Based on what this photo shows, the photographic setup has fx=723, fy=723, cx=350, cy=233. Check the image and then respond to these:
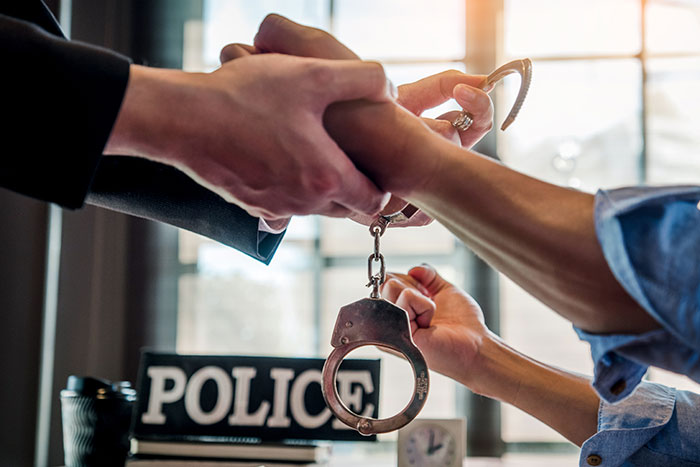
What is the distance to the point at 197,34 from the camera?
2291mm

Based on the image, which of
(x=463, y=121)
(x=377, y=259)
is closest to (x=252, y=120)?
(x=377, y=259)

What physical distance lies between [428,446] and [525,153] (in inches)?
44.0

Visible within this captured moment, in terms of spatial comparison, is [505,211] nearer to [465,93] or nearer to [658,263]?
[658,263]

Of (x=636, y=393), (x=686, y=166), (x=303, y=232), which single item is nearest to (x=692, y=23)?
(x=686, y=166)

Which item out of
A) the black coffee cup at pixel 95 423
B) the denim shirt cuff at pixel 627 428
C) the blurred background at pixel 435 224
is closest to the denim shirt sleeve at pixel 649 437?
the denim shirt cuff at pixel 627 428

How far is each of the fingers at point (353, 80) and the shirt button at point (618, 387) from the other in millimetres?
317

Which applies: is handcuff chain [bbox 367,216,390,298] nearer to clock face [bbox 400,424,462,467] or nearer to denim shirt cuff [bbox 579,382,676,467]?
denim shirt cuff [bbox 579,382,676,467]

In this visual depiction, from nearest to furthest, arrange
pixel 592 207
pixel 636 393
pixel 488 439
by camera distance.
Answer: pixel 592 207 < pixel 636 393 < pixel 488 439

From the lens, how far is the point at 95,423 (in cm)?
128

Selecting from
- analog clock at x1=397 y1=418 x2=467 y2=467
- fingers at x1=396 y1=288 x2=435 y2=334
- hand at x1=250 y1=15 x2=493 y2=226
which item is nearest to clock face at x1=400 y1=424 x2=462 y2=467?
analog clock at x1=397 y1=418 x2=467 y2=467

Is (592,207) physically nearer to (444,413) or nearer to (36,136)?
(36,136)

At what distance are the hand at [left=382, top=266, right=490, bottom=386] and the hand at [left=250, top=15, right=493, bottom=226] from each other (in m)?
0.11

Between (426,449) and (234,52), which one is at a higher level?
(234,52)

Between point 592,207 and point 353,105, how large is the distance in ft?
0.77
